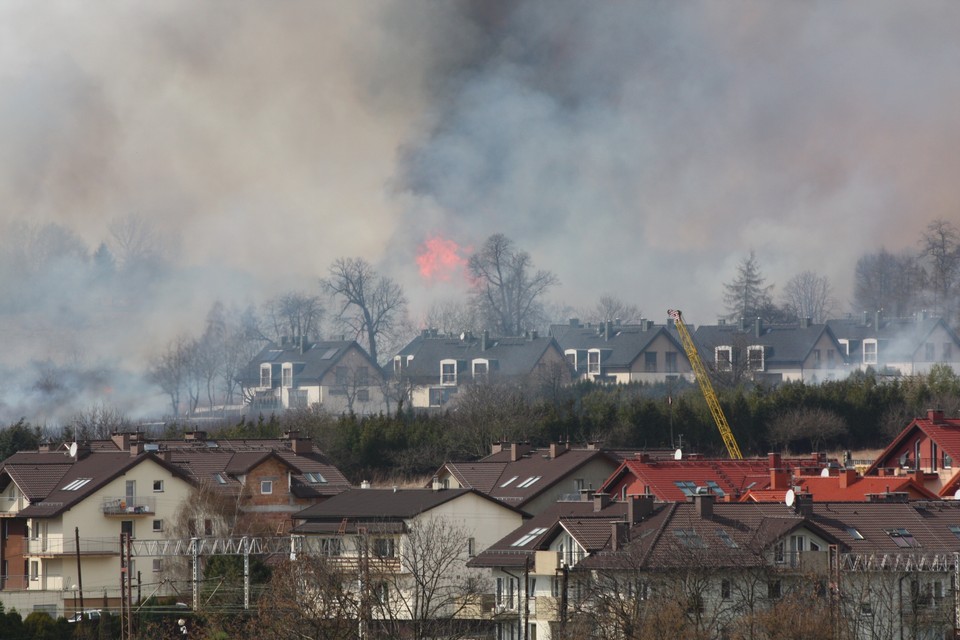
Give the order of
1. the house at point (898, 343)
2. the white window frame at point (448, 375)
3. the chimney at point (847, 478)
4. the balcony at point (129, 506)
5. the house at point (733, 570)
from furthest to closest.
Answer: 1. the white window frame at point (448, 375)
2. the house at point (898, 343)
3. the balcony at point (129, 506)
4. the chimney at point (847, 478)
5. the house at point (733, 570)

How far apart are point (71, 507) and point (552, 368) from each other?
3914 centimetres

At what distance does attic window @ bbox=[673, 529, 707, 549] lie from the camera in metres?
35.2

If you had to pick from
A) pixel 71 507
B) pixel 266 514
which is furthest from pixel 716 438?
pixel 71 507

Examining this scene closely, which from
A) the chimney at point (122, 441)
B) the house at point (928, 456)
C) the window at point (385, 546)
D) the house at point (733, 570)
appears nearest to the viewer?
the house at point (733, 570)

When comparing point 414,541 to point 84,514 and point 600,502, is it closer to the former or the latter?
point 600,502

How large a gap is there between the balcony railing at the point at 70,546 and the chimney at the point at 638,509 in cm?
1508

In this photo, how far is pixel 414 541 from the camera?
4084 cm

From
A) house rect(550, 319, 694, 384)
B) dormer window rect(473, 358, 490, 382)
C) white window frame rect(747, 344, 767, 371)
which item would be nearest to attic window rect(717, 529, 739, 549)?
house rect(550, 319, 694, 384)

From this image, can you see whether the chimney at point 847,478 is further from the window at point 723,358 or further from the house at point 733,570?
the window at point 723,358

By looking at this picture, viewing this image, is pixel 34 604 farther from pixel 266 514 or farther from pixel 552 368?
pixel 552 368

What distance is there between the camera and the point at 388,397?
87.3m

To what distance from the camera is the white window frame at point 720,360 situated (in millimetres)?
82125

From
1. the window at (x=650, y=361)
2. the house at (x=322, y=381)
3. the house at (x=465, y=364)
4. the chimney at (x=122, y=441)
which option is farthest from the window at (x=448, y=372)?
the chimney at (x=122, y=441)

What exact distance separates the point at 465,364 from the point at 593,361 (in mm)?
5853
